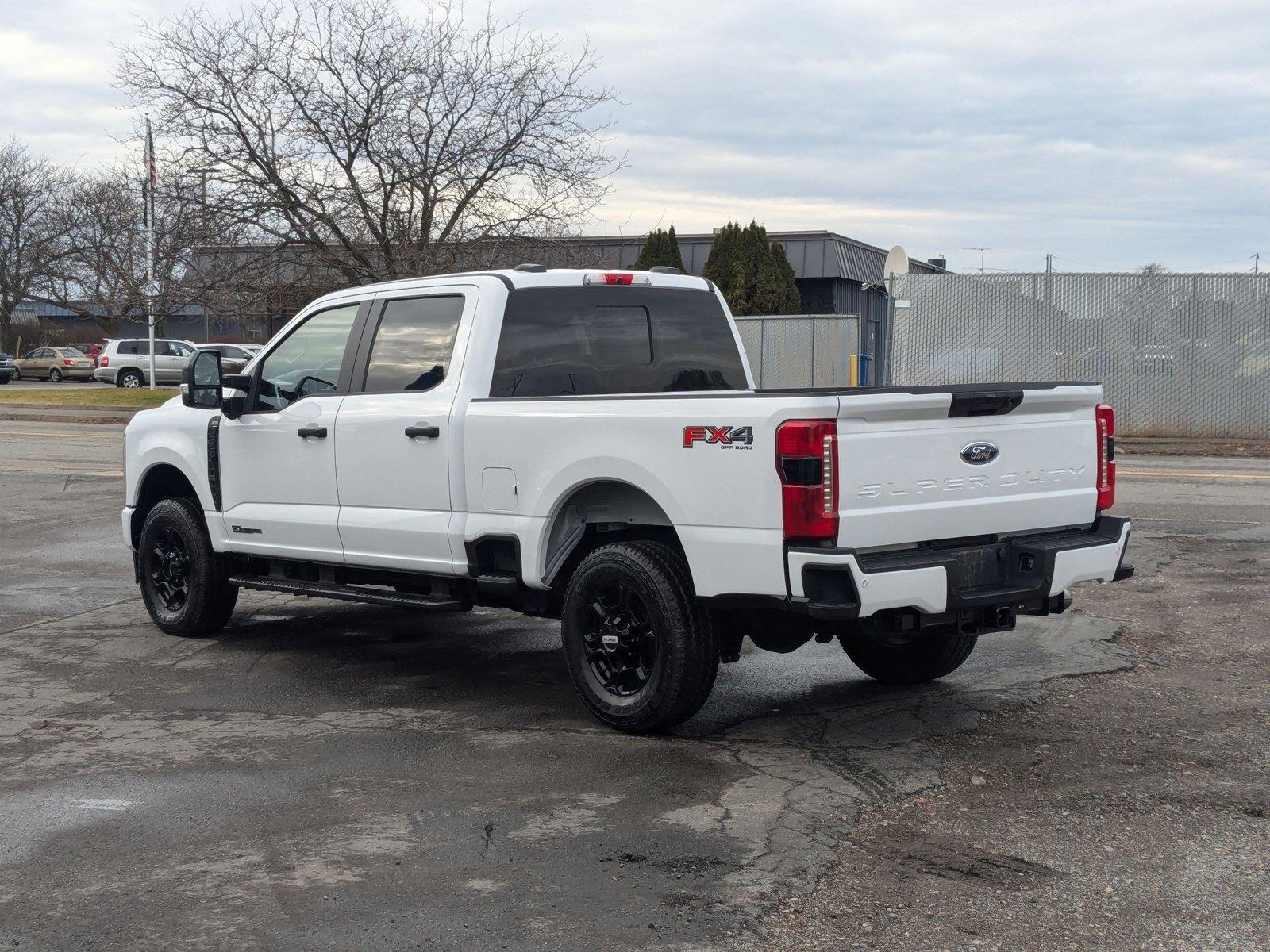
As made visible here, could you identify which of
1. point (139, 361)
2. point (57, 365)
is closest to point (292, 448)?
point (139, 361)

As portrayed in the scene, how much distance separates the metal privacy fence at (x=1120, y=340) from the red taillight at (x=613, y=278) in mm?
15939

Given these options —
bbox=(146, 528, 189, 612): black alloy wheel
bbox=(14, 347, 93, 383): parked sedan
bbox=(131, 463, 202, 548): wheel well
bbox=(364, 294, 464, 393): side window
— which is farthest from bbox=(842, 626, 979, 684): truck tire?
bbox=(14, 347, 93, 383): parked sedan

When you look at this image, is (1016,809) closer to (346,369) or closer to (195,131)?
(346,369)

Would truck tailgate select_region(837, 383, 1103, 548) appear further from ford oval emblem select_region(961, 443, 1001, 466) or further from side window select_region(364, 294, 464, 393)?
side window select_region(364, 294, 464, 393)

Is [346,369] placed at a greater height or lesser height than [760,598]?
greater

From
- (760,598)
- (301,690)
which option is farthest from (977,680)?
(301,690)

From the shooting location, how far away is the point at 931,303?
2375cm

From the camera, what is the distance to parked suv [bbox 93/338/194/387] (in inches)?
1807

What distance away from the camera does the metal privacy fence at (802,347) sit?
25.8m

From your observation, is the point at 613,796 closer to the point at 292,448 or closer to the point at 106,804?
the point at 106,804

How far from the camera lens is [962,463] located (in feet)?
19.0

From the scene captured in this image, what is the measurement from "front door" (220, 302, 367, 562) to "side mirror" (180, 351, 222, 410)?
0.52 ft

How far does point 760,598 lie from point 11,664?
4.53m

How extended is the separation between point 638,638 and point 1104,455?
7.52ft
